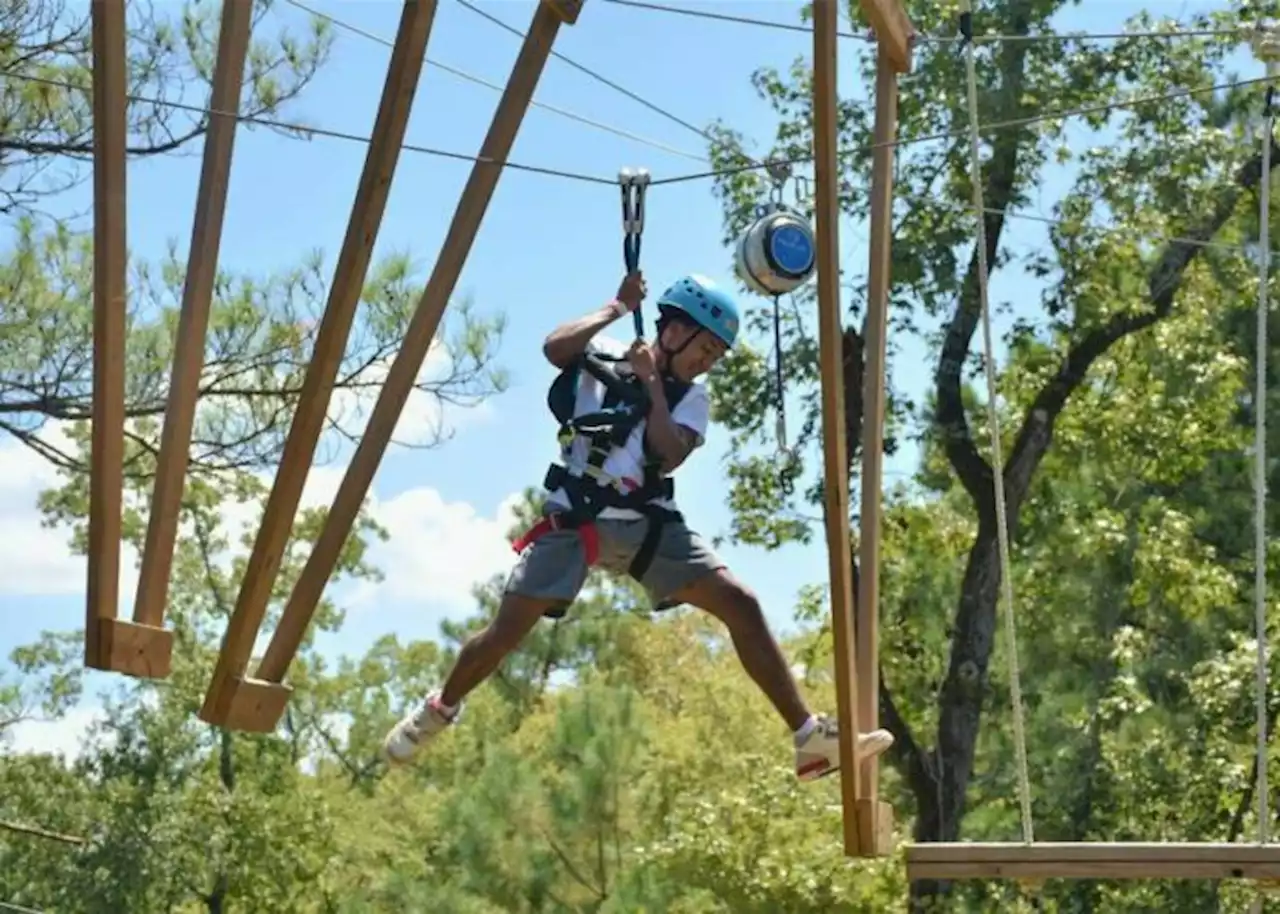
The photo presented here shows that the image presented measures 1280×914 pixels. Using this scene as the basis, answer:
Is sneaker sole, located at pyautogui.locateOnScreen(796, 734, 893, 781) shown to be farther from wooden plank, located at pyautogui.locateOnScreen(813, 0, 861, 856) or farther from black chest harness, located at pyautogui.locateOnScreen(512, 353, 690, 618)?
black chest harness, located at pyautogui.locateOnScreen(512, 353, 690, 618)

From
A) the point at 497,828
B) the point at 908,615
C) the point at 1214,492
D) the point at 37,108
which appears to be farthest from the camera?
the point at 497,828

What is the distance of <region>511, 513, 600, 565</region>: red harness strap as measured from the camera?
465 centimetres

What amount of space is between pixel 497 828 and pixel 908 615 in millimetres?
4850

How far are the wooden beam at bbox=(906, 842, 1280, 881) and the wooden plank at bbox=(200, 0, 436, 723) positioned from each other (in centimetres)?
161

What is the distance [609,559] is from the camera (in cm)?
472

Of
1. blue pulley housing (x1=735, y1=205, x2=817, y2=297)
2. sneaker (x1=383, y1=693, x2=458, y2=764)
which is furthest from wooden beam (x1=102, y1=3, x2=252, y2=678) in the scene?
blue pulley housing (x1=735, y1=205, x2=817, y2=297)

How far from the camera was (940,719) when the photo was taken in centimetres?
1295

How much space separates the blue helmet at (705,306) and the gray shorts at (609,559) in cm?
43

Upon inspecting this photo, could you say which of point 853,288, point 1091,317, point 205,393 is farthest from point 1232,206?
point 205,393

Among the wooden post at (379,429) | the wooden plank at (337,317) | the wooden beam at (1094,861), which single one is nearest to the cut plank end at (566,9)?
the wooden post at (379,429)

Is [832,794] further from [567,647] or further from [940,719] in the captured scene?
[567,647]

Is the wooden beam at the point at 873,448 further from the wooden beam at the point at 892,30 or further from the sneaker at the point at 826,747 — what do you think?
the wooden beam at the point at 892,30

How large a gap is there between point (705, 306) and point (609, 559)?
58 centimetres

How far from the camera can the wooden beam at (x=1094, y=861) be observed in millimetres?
4637
